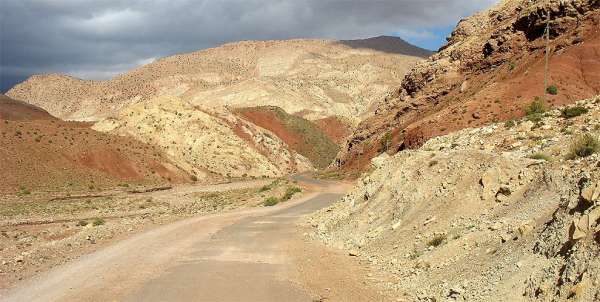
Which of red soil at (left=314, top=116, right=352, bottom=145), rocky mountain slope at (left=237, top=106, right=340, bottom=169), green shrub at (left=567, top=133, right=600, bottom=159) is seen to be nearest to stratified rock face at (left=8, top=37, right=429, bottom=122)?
red soil at (left=314, top=116, right=352, bottom=145)

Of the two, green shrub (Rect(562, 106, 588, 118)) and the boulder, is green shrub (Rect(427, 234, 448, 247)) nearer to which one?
the boulder

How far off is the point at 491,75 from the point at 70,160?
4879 centimetres

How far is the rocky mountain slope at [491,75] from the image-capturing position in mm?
45000

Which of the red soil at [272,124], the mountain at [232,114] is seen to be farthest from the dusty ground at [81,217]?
the red soil at [272,124]

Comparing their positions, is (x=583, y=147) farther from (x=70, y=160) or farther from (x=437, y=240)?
(x=70, y=160)

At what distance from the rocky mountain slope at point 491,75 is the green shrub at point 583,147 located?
30.5 meters

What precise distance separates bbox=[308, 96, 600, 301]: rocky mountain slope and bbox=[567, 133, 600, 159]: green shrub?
2 centimetres

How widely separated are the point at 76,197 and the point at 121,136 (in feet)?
110

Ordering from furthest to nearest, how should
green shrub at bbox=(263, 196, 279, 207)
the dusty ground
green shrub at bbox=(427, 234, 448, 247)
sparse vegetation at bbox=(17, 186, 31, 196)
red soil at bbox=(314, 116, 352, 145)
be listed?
red soil at bbox=(314, 116, 352, 145) < sparse vegetation at bbox=(17, 186, 31, 196) < green shrub at bbox=(263, 196, 279, 207) < the dusty ground < green shrub at bbox=(427, 234, 448, 247)

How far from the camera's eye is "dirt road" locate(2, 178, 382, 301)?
1289 centimetres

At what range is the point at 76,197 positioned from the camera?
4966cm

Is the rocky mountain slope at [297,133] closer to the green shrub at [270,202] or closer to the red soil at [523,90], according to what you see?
the red soil at [523,90]

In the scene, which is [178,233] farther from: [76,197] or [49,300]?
[76,197]

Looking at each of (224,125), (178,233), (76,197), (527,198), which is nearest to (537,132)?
(527,198)
